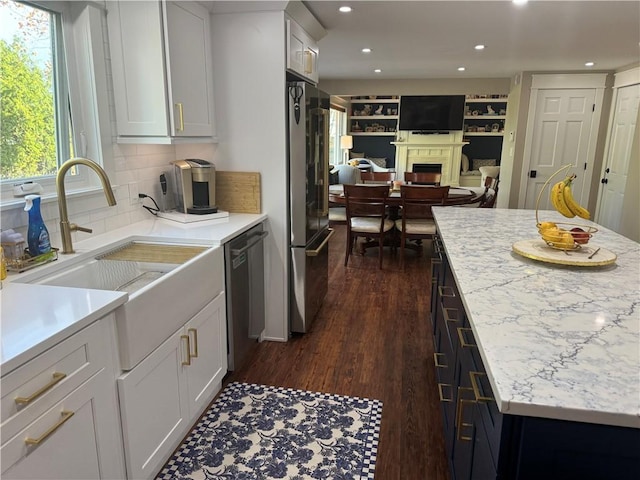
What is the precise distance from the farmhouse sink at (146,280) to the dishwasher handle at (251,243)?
0.54 ft

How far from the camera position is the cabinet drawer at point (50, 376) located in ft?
3.39

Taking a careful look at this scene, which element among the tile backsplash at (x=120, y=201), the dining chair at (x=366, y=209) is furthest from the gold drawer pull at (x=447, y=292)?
the dining chair at (x=366, y=209)

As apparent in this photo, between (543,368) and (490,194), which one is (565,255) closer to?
(543,368)

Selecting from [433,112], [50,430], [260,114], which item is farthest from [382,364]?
[433,112]

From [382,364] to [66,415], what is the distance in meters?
1.95

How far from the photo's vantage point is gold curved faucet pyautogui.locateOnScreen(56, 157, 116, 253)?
1.81 metres

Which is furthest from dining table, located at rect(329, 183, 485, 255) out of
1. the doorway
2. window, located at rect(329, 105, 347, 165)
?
window, located at rect(329, 105, 347, 165)

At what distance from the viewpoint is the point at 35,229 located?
1768 millimetres

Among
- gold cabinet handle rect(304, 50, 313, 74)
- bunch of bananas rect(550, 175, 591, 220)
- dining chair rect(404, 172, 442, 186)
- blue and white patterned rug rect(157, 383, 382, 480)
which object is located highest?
gold cabinet handle rect(304, 50, 313, 74)

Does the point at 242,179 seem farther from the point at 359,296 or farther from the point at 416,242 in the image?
the point at 416,242

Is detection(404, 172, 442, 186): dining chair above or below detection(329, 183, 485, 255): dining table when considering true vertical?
above

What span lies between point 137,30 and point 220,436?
206cm

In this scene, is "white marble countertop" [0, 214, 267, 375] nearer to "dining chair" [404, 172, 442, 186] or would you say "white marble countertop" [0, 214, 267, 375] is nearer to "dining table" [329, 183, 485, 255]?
"dining table" [329, 183, 485, 255]

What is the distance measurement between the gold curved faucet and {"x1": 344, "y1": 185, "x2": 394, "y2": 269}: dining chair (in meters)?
3.20
